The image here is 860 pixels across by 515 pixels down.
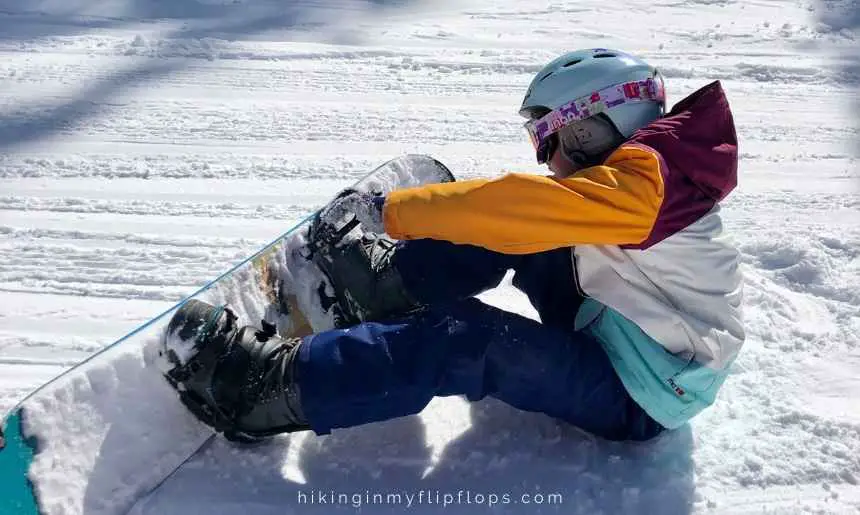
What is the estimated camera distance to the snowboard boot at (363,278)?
2.11m

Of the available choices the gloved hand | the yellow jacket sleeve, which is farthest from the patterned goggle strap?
the gloved hand

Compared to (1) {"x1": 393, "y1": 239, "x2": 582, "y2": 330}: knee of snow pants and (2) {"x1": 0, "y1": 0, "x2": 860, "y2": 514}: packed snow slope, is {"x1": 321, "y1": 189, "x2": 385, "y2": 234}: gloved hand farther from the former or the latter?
(2) {"x1": 0, "y1": 0, "x2": 860, "y2": 514}: packed snow slope

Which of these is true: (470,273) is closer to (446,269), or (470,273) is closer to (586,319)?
(446,269)

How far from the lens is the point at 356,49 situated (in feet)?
16.3

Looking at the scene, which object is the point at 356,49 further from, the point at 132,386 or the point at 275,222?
the point at 132,386

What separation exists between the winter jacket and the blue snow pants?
0.08 m

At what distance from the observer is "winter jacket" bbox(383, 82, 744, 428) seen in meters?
1.64

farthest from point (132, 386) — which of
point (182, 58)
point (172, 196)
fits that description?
point (182, 58)

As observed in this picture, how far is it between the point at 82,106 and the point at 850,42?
4.38m

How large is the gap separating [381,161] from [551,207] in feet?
6.87

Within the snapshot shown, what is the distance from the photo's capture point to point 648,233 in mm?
1671

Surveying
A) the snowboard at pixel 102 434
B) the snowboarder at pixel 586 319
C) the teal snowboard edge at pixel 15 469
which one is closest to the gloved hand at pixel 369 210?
the snowboarder at pixel 586 319

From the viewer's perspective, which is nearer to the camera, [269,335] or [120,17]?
[269,335]

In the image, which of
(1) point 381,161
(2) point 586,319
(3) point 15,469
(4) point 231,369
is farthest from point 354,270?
(1) point 381,161
